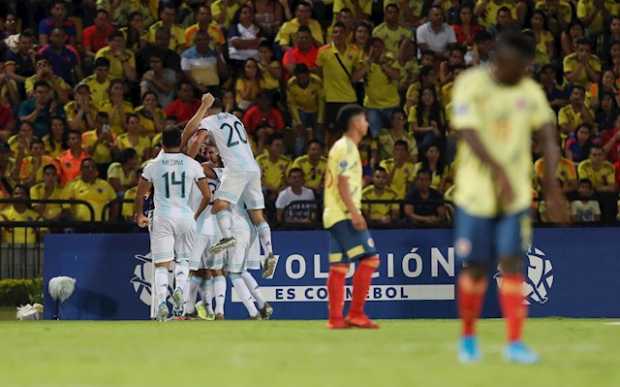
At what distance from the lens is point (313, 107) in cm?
2642

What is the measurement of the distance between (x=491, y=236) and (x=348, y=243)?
4761 millimetres

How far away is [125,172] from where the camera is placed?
24672 millimetres

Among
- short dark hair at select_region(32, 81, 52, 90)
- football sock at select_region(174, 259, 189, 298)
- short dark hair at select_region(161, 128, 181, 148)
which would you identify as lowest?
football sock at select_region(174, 259, 189, 298)

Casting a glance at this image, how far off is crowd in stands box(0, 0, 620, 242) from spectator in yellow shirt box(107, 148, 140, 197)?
23mm

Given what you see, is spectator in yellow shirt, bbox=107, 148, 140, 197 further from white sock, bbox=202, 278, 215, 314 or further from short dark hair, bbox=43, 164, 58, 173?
white sock, bbox=202, 278, 215, 314

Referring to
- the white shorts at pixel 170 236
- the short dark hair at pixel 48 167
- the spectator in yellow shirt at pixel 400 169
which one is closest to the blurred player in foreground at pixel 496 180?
the white shorts at pixel 170 236

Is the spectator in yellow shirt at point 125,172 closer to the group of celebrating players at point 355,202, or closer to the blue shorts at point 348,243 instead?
the group of celebrating players at point 355,202

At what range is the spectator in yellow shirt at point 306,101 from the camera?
26.2 m

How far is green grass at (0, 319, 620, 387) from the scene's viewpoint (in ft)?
32.3

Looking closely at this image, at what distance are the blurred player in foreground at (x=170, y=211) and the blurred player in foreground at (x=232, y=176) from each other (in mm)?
494

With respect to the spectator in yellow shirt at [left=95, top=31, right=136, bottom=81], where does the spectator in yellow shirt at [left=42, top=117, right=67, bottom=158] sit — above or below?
below

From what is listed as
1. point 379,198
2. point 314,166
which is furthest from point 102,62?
point 379,198

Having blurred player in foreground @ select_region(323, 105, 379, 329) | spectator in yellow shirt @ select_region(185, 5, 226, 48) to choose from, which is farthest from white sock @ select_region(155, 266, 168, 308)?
spectator in yellow shirt @ select_region(185, 5, 226, 48)

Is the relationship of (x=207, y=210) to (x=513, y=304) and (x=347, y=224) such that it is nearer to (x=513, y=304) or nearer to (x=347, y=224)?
(x=347, y=224)
